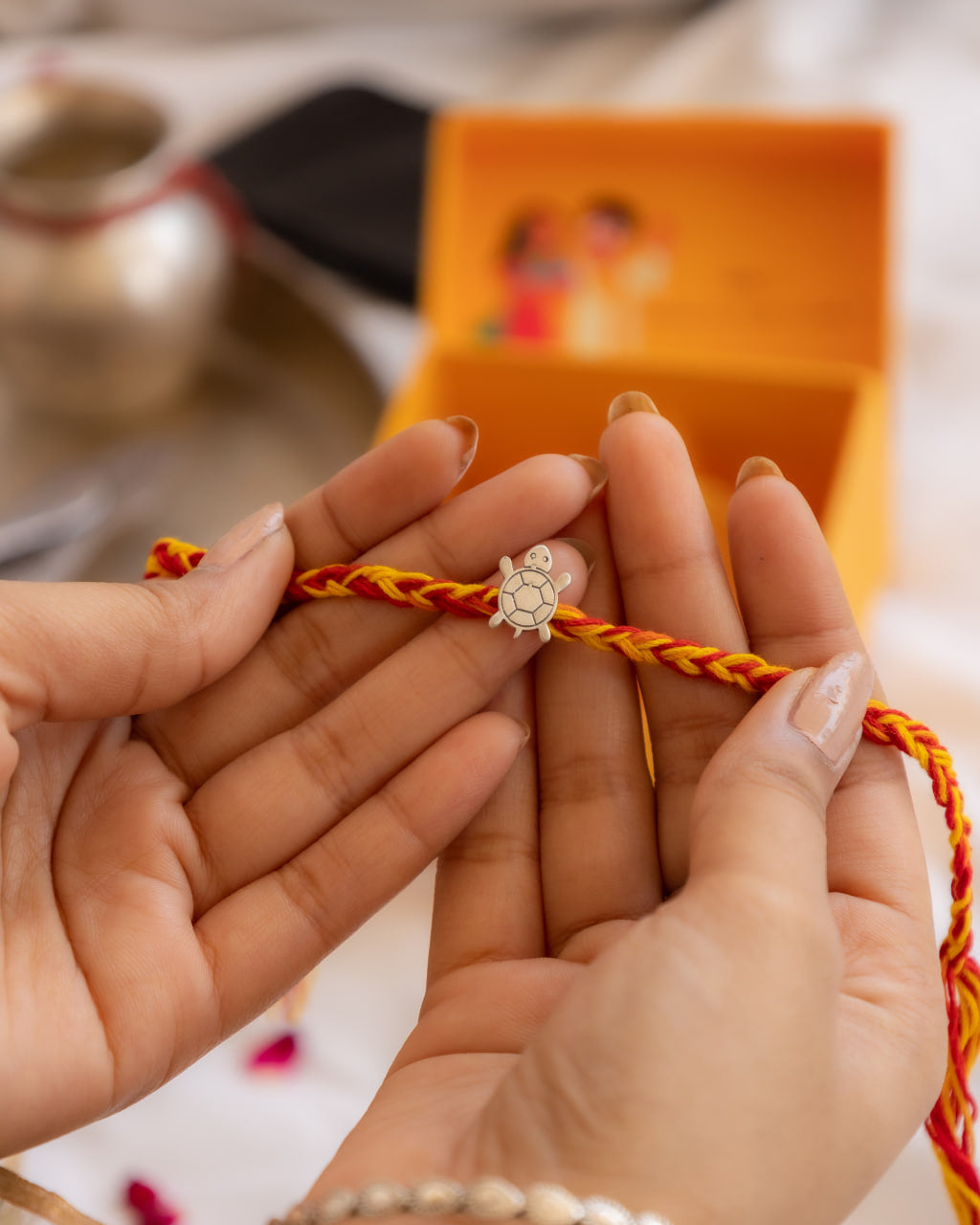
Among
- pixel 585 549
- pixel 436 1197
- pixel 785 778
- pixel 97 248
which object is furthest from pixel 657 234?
pixel 436 1197

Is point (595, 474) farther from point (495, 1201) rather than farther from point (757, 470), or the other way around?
point (495, 1201)

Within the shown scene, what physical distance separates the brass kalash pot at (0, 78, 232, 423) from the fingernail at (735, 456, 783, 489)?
566 millimetres

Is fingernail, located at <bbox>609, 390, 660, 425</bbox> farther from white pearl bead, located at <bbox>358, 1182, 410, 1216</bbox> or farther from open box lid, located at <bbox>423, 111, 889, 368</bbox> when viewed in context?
open box lid, located at <bbox>423, 111, 889, 368</bbox>

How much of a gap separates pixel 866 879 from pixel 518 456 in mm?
273

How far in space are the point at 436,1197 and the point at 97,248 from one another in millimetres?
730

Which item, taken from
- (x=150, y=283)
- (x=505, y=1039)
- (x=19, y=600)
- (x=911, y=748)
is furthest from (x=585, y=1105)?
(x=150, y=283)

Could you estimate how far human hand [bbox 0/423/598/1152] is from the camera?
0.45m

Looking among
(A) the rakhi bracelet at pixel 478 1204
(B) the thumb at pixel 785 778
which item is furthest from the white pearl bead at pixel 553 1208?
(B) the thumb at pixel 785 778

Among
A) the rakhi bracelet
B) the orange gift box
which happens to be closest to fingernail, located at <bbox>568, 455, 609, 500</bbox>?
the rakhi bracelet

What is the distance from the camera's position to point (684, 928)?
36cm

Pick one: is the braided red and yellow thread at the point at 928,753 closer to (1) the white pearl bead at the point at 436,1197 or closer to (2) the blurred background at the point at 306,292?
(2) the blurred background at the point at 306,292

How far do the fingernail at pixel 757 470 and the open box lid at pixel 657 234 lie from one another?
1.45ft

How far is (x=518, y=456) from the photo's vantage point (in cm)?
59

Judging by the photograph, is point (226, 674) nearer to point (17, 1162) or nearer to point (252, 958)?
point (252, 958)
